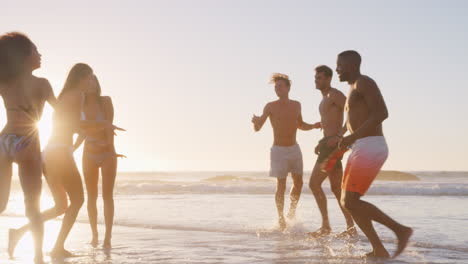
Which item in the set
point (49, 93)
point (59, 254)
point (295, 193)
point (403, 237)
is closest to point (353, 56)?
point (403, 237)

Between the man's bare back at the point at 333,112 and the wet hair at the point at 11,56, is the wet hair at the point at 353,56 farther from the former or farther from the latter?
the wet hair at the point at 11,56

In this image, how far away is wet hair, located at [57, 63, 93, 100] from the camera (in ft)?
18.4

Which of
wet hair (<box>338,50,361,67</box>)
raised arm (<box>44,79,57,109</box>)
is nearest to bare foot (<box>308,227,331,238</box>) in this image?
wet hair (<box>338,50,361,67</box>)

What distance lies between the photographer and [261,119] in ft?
28.2

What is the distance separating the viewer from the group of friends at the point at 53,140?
4.52 meters

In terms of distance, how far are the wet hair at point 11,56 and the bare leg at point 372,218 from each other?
3.16m

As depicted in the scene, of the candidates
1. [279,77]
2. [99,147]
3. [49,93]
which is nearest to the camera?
[49,93]

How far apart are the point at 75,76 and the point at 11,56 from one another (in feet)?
3.86

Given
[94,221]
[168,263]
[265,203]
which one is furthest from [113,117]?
[265,203]

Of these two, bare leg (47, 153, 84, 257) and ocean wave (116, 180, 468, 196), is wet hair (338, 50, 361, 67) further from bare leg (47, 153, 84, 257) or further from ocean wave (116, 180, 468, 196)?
ocean wave (116, 180, 468, 196)

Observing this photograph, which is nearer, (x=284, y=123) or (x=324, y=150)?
(x=324, y=150)

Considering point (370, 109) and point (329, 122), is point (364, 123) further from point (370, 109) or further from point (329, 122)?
point (329, 122)

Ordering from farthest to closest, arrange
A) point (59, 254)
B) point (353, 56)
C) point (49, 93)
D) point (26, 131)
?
point (59, 254)
point (353, 56)
point (49, 93)
point (26, 131)

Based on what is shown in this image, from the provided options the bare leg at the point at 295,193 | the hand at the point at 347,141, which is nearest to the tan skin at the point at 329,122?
the bare leg at the point at 295,193
